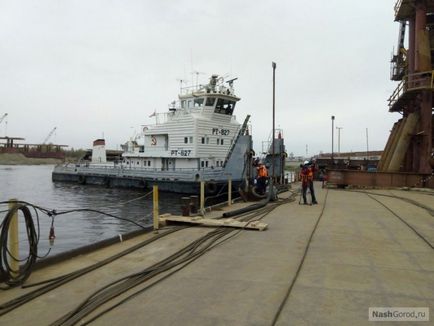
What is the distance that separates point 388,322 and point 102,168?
29475 mm

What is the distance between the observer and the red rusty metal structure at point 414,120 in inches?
766

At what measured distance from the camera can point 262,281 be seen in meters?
4.60

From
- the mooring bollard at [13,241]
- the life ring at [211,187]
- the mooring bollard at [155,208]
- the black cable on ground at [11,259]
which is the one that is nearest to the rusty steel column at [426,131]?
the life ring at [211,187]

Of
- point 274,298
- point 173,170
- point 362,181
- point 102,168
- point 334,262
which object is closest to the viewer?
point 274,298

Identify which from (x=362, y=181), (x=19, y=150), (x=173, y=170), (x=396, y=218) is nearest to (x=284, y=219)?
(x=396, y=218)

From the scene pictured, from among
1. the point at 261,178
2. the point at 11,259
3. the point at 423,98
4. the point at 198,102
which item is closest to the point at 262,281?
the point at 11,259

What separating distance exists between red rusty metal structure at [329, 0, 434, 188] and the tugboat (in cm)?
582

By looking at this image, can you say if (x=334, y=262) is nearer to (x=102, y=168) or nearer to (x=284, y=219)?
(x=284, y=219)

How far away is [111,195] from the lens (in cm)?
2548

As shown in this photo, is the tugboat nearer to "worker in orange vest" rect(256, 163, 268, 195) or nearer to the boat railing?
the boat railing

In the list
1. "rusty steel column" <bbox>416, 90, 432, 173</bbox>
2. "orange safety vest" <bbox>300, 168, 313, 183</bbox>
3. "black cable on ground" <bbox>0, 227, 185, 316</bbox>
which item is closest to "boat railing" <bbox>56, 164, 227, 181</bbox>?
"orange safety vest" <bbox>300, 168, 313, 183</bbox>

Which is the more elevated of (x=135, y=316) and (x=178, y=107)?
(x=178, y=107)

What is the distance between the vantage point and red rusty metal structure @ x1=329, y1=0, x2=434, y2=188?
19469mm

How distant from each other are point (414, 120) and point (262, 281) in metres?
19.5
